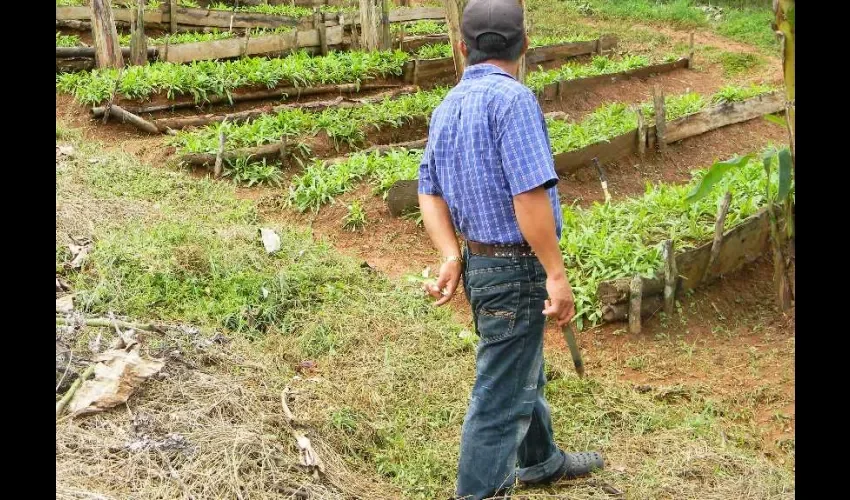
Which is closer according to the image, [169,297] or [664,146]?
[169,297]

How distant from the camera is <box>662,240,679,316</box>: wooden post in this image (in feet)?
18.9

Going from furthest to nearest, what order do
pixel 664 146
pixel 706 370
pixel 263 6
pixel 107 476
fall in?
pixel 263 6 → pixel 664 146 → pixel 706 370 → pixel 107 476

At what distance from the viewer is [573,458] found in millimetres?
3980

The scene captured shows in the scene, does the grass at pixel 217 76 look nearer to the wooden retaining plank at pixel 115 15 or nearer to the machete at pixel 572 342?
the wooden retaining plank at pixel 115 15

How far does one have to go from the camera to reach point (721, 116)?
1138 cm

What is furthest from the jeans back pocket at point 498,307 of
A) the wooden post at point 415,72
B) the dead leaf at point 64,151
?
the wooden post at point 415,72

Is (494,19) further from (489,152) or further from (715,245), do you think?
(715,245)

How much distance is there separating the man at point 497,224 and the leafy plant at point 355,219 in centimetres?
454

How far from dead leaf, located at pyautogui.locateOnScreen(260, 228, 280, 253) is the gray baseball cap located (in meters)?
3.98

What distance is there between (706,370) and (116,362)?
354cm

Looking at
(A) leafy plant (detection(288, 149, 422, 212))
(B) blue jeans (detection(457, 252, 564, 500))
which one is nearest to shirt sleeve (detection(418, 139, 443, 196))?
(B) blue jeans (detection(457, 252, 564, 500))

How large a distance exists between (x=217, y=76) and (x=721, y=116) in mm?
6843
